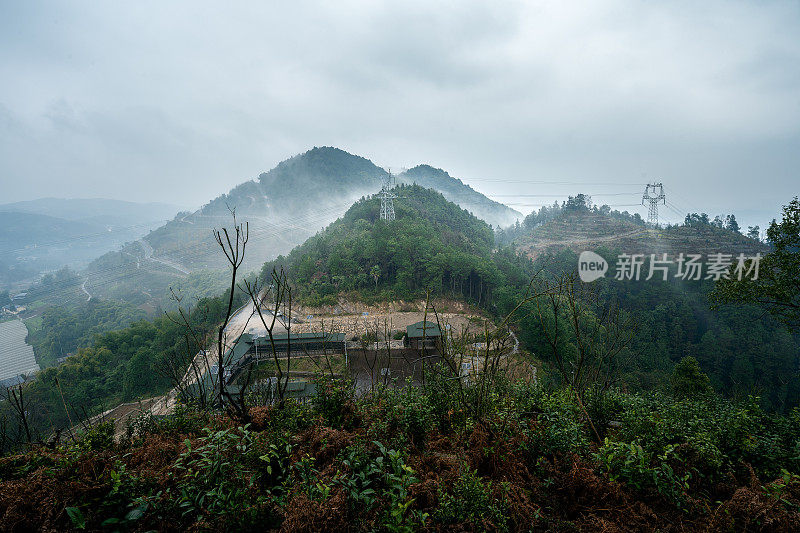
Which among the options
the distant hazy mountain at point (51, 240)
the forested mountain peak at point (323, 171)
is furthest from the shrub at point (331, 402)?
the distant hazy mountain at point (51, 240)

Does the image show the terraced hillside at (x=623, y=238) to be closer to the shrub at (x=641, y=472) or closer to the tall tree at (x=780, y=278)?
the tall tree at (x=780, y=278)

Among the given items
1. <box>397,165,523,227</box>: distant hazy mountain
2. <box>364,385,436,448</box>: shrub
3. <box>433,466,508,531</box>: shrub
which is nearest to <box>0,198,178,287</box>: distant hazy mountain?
<box>397,165,523,227</box>: distant hazy mountain

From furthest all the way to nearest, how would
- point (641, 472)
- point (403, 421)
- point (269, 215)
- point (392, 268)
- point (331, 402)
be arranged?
point (269, 215) → point (392, 268) → point (331, 402) → point (403, 421) → point (641, 472)

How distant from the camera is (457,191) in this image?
157 m

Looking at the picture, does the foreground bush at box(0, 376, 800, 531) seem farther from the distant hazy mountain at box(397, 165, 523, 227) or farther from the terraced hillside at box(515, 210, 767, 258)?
the distant hazy mountain at box(397, 165, 523, 227)

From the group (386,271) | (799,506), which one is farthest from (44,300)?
(799,506)

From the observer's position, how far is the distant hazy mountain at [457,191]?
15023 centimetres

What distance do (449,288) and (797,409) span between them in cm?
2713

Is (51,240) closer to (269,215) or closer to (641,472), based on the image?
(269,215)

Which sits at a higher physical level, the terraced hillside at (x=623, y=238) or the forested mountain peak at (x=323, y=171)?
the forested mountain peak at (x=323, y=171)

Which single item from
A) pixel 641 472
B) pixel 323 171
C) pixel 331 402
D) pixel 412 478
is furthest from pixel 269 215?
pixel 641 472

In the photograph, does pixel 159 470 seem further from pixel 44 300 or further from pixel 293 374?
pixel 44 300

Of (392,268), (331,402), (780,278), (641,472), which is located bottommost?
(331,402)

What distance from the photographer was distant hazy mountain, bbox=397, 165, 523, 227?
493ft
